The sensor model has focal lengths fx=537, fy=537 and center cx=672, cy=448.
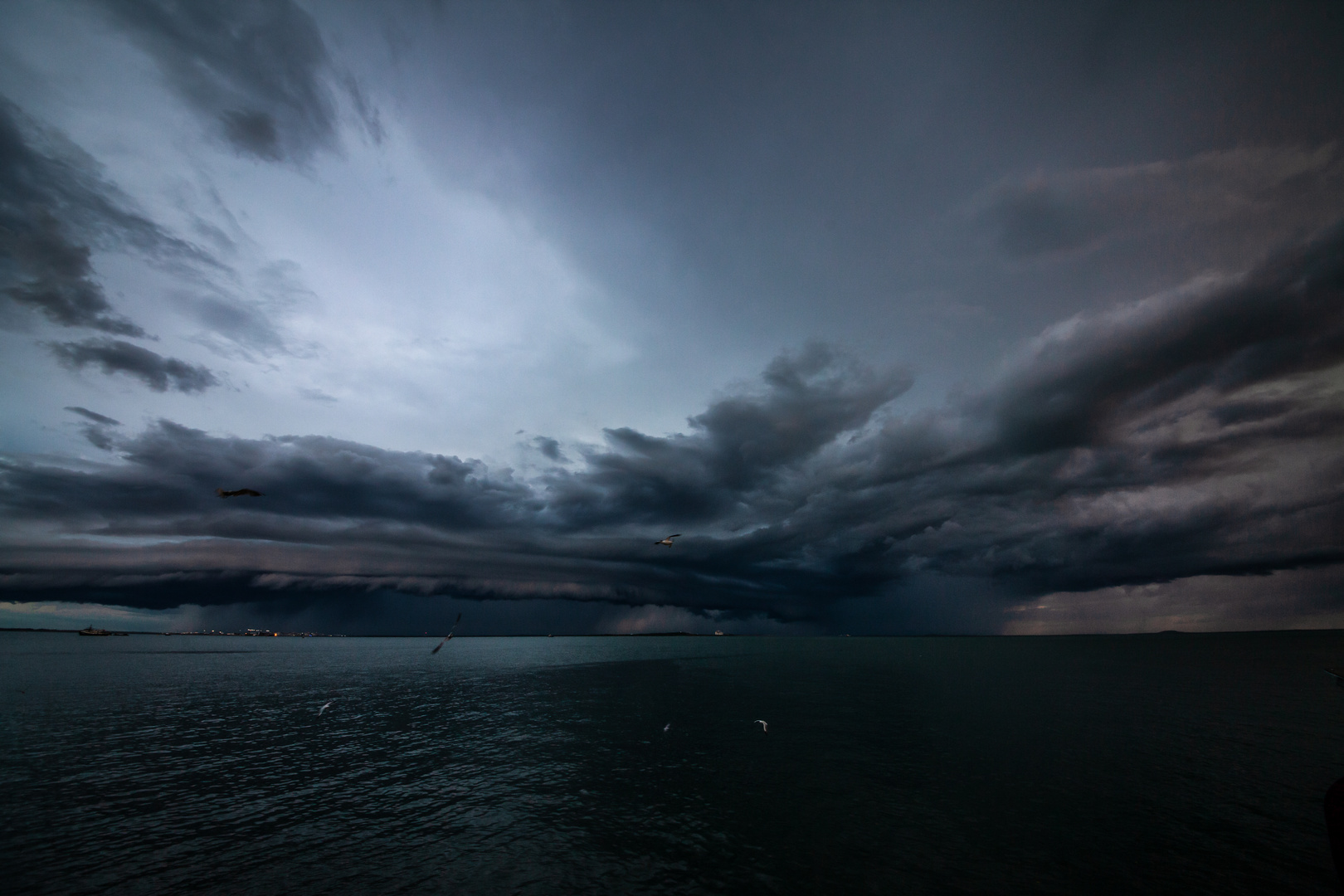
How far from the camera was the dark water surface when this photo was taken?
2769 cm

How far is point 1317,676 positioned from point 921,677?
10936 cm

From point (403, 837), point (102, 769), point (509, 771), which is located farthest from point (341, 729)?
point (403, 837)

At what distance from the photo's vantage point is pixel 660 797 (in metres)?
39.4

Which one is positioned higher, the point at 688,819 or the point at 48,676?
the point at 688,819

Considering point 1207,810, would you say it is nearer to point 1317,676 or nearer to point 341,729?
point 341,729

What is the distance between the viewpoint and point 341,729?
205 ft

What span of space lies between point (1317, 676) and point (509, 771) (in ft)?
692

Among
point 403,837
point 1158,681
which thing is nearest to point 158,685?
point 403,837

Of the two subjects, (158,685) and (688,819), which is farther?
(158,685)

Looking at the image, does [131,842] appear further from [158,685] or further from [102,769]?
[158,685]

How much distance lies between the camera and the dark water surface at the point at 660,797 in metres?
27.7

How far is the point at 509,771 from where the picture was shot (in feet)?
149

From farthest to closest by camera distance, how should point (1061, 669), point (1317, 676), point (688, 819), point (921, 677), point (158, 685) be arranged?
point (1061, 669), point (1317, 676), point (921, 677), point (158, 685), point (688, 819)

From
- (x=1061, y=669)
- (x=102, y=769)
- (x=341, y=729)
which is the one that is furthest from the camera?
(x=1061, y=669)
